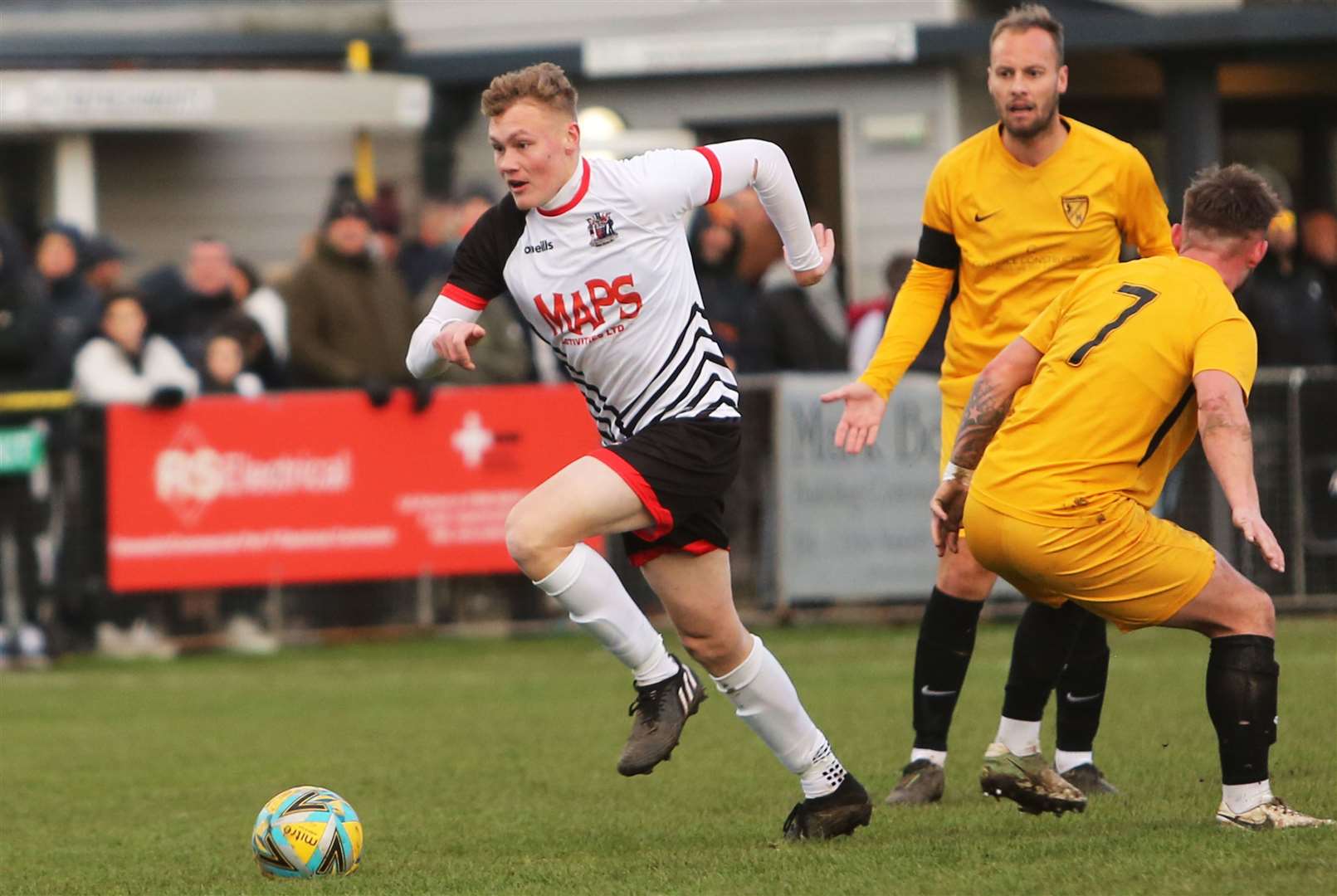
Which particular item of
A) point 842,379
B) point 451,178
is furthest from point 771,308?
point 451,178

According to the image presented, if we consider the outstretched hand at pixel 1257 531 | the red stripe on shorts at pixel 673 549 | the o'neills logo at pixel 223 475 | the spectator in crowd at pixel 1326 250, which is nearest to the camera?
the outstretched hand at pixel 1257 531

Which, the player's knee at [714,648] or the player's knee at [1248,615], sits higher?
the player's knee at [1248,615]

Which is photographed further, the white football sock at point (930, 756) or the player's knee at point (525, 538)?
the white football sock at point (930, 756)

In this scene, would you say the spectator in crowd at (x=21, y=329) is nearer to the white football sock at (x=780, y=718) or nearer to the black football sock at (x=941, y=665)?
the black football sock at (x=941, y=665)

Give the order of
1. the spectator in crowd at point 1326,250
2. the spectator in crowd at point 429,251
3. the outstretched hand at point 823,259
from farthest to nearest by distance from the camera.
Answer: the spectator in crowd at point 1326,250, the spectator in crowd at point 429,251, the outstretched hand at point 823,259

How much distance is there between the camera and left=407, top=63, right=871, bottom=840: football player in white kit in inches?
243

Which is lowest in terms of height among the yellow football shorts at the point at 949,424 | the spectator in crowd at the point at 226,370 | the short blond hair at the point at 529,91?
the yellow football shorts at the point at 949,424

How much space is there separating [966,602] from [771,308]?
688 centimetres

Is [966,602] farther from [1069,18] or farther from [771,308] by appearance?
[1069,18]

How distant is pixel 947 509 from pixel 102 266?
9.49m

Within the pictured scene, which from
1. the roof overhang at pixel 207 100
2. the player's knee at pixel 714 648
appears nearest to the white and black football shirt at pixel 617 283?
the player's knee at pixel 714 648

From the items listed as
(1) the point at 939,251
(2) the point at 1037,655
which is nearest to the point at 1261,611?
(2) the point at 1037,655

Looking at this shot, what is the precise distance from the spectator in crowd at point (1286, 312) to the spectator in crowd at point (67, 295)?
7.14 meters

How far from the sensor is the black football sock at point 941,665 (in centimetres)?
756
